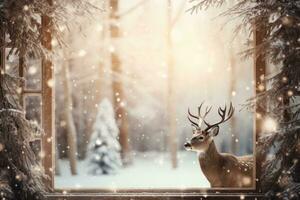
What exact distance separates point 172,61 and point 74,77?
108 inches

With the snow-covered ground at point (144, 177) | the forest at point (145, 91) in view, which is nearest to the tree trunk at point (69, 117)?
the forest at point (145, 91)

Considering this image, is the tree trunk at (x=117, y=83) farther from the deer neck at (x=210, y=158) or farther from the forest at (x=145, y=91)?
the deer neck at (x=210, y=158)

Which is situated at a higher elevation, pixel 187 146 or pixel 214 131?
pixel 214 131

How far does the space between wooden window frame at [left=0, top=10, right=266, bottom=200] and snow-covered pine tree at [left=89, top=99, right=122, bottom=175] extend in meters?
4.54

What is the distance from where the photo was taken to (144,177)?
33.8 feet

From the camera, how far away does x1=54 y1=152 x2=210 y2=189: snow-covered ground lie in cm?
926

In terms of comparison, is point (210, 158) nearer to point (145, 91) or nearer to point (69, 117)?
point (69, 117)

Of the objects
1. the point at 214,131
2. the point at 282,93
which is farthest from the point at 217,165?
the point at 282,93

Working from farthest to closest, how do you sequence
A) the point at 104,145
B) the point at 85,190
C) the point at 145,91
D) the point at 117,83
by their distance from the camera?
1. the point at 145,91
2. the point at 117,83
3. the point at 104,145
4. the point at 85,190

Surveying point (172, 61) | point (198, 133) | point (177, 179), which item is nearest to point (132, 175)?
point (177, 179)

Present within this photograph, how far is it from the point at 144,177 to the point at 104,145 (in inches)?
46.7

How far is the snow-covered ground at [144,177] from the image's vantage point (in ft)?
30.4

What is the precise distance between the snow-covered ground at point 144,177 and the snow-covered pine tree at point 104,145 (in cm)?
18

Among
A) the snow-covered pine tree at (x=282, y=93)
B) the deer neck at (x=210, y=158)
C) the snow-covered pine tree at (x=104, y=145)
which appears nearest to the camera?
the snow-covered pine tree at (x=282, y=93)
